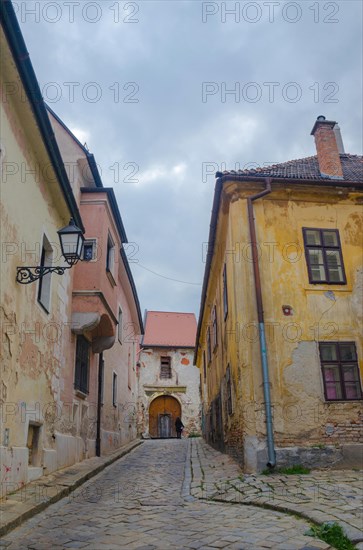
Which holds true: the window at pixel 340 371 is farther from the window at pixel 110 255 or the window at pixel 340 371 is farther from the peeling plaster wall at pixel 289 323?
the window at pixel 110 255

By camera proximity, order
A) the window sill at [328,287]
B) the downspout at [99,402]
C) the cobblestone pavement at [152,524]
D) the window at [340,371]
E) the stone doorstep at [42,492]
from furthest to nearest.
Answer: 1. the downspout at [99,402]
2. the window sill at [328,287]
3. the window at [340,371]
4. the stone doorstep at [42,492]
5. the cobblestone pavement at [152,524]

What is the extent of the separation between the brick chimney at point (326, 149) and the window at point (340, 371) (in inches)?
184

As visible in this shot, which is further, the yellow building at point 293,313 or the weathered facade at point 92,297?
the weathered facade at point 92,297

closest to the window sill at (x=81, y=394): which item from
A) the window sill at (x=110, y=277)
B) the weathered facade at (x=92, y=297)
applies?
the weathered facade at (x=92, y=297)

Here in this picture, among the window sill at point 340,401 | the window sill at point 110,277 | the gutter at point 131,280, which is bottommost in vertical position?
the window sill at point 340,401

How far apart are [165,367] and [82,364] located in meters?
23.0

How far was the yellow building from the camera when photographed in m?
9.76

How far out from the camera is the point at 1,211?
7.18m

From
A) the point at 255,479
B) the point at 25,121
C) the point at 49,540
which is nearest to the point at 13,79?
the point at 25,121

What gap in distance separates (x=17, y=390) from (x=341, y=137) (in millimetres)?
14599

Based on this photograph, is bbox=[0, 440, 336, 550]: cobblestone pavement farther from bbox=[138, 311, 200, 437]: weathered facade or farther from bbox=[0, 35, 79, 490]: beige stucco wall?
bbox=[138, 311, 200, 437]: weathered facade

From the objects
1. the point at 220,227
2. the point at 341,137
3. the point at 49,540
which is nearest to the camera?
the point at 49,540

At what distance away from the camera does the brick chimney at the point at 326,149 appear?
12812 mm

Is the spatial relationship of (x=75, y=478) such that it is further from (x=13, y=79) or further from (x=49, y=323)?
(x=13, y=79)
